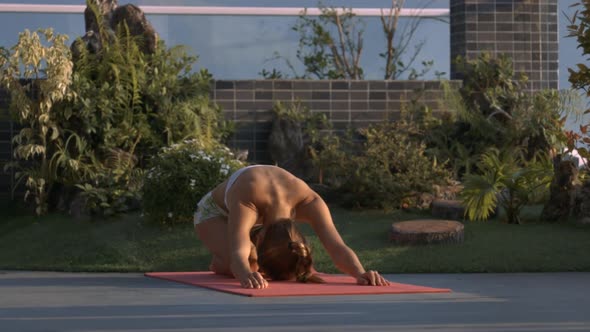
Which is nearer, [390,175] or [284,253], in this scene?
[284,253]

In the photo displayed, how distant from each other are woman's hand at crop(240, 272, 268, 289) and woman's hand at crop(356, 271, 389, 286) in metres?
0.73

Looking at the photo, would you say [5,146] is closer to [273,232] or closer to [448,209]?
[448,209]

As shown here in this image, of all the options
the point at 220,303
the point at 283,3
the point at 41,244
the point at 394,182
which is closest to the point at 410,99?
the point at 394,182

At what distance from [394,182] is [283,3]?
17.4 ft

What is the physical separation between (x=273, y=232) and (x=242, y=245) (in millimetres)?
244

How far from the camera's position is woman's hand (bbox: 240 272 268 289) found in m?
6.78

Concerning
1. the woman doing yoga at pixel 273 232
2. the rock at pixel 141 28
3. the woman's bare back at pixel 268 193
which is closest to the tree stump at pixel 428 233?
the woman doing yoga at pixel 273 232

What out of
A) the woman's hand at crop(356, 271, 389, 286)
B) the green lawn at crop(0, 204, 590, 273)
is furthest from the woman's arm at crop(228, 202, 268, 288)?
the green lawn at crop(0, 204, 590, 273)

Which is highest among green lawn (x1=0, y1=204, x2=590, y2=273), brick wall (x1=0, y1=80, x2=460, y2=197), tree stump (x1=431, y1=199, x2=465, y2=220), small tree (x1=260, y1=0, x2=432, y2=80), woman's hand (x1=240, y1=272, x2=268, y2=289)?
small tree (x1=260, y1=0, x2=432, y2=80)

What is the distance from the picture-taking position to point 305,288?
6875mm

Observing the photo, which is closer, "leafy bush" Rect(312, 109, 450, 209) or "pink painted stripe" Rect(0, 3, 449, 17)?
"leafy bush" Rect(312, 109, 450, 209)

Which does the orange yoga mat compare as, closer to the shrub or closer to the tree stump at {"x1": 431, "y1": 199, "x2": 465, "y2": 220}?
the tree stump at {"x1": 431, "y1": 199, "x2": 465, "y2": 220}

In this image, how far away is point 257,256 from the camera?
24.0 feet

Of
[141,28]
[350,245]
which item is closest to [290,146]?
[141,28]
